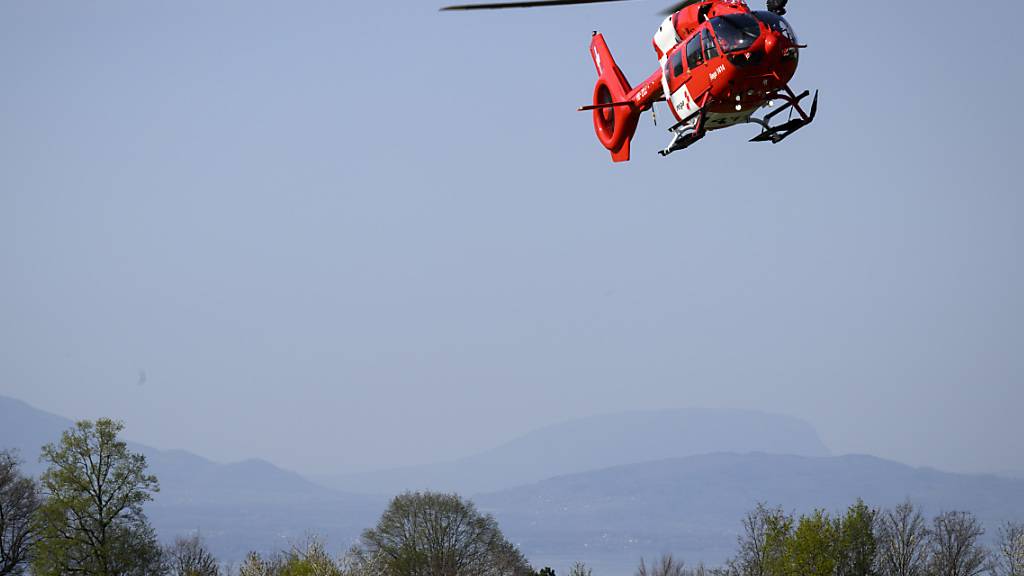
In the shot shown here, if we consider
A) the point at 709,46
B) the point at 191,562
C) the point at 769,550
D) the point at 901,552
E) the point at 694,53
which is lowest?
the point at 769,550

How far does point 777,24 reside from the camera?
30594 millimetres

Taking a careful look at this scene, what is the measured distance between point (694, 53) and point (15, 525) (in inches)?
1923

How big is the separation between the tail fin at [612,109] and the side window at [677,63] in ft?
11.7

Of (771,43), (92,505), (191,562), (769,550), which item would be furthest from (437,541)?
(771,43)

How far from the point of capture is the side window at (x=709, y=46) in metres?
30.7

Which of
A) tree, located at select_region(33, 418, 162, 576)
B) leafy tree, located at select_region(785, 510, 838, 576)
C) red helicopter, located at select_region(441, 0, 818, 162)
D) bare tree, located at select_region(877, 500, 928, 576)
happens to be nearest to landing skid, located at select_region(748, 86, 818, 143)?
red helicopter, located at select_region(441, 0, 818, 162)

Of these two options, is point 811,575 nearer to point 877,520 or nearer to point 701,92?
point 877,520

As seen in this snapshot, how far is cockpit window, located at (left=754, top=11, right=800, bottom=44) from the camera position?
99.9ft

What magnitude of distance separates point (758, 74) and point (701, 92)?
59.4 inches

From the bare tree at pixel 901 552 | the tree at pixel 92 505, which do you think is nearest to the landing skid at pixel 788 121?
the tree at pixel 92 505

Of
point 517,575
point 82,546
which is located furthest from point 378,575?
point 82,546

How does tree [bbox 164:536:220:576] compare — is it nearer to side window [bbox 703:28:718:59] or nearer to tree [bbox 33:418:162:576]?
tree [bbox 33:418:162:576]

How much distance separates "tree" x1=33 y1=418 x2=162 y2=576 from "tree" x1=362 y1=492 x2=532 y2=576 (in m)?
39.0

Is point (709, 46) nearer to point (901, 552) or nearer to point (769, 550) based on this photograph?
point (769, 550)
